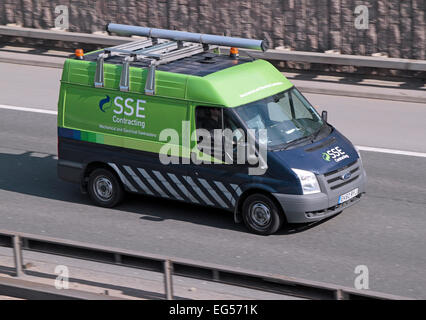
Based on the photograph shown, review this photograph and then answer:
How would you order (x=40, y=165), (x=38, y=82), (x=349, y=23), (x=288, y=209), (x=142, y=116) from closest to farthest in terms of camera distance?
1. (x=288, y=209)
2. (x=142, y=116)
3. (x=40, y=165)
4. (x=349, y=23)
5. (x=38, y=82)

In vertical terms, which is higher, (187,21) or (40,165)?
(187,21)

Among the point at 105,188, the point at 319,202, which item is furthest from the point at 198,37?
the point at 319,202

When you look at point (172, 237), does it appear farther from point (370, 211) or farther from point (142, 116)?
point (370, 211)

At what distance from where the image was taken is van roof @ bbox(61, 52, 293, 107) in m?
12.2

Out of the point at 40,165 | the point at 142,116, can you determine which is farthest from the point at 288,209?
the point at 40,165

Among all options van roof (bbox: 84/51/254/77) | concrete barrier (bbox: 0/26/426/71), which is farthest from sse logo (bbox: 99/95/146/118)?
concrete barrier (bbox: 0/26/426/71)

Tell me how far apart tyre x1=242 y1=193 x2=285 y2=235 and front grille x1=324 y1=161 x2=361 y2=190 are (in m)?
0.77

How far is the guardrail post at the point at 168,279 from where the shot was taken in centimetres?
897

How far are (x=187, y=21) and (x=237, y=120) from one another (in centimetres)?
916

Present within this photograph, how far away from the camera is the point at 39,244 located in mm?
9820

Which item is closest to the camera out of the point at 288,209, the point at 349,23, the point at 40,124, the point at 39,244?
the point at 39,244

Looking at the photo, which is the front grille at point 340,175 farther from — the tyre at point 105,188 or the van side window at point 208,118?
the tyre at point 105,188

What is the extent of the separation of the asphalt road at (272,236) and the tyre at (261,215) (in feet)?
0.44

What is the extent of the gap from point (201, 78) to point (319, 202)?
2287 mm
